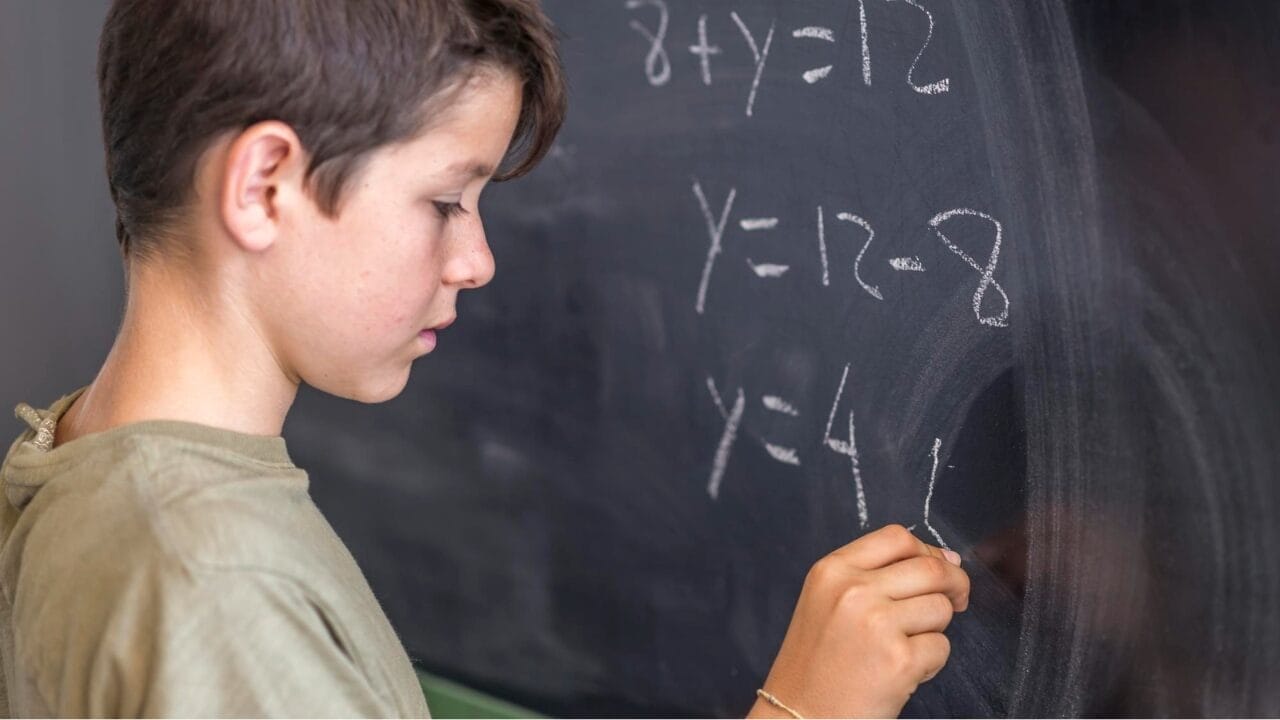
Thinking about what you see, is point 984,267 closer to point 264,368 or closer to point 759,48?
point 759,48

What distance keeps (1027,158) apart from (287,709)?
572mm

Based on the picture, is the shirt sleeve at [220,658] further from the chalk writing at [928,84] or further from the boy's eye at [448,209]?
the chalk writing at [928,84]

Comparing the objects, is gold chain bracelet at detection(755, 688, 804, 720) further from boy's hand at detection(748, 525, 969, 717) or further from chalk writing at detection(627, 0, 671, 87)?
chalk writing at detection(627, 0, 671, 87)

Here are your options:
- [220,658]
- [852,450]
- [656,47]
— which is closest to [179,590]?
[220,658]

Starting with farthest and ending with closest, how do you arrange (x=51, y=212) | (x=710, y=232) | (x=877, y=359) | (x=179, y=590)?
(x=51, y=212) < (x=710, y=232) < (x=877, y=359) < (x=179, y=590)

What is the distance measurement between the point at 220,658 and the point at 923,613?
0.43m

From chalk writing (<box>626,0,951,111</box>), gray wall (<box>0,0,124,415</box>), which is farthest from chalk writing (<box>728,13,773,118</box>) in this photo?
gray wall (<box>0,0,124,415</box>)

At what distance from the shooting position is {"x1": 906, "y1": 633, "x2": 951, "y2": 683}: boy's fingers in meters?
0.78

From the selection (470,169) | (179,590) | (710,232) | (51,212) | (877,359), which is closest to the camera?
(179,590)

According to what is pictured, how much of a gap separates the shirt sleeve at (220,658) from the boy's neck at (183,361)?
13 cm

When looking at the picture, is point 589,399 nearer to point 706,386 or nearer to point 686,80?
point 706,386

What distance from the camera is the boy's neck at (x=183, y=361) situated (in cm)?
75

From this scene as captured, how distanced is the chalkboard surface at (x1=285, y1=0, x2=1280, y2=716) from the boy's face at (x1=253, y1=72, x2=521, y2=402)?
0.27 metres

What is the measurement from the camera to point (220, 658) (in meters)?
0.66
